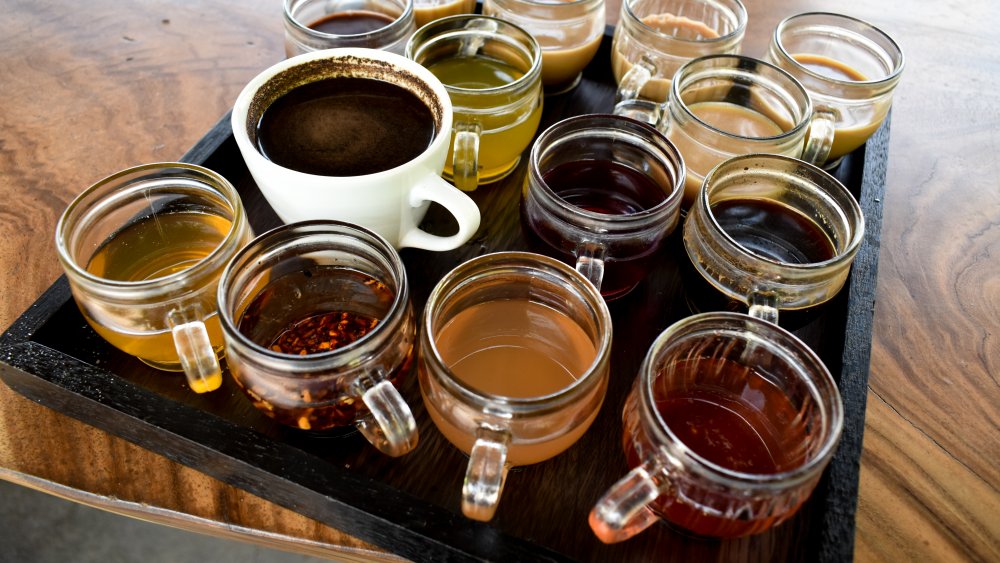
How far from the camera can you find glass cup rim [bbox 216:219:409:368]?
2.03 feet

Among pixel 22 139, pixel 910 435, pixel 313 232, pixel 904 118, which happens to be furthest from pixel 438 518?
pixel 904 118

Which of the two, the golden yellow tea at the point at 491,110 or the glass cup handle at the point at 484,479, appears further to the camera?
the golden yellow tea at the point at 491,110

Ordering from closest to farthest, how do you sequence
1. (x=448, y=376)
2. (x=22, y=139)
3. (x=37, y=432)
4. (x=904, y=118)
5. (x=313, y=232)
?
1. (x=448, y=376)
2. (x=313, y=232)
3. (x=37, y=432)
4. (x=22, y=139)
5. (x=904, y=118)

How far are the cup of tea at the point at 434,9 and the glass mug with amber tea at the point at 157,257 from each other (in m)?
0.45

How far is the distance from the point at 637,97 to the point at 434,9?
1.05 ft

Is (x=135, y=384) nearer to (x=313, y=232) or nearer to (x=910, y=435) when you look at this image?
(x=313, y=232)

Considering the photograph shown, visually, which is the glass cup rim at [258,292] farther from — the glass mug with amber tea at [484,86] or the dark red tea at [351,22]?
the dark red tea at [351,22]

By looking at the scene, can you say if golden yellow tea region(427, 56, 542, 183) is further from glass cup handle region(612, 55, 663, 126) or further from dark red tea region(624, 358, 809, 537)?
dark red tea region(624, 358, 809, 537)

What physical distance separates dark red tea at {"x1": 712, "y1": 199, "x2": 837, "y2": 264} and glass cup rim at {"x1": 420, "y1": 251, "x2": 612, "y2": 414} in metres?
0.22

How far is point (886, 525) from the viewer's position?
2.63 feet

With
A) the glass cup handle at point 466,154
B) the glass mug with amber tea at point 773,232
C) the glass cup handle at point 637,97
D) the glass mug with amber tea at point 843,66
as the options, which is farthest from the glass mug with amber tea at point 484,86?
the glass mug with amber tea at point 843,66

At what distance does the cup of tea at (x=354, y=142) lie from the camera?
2.45 feet

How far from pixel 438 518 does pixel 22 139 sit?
84cm

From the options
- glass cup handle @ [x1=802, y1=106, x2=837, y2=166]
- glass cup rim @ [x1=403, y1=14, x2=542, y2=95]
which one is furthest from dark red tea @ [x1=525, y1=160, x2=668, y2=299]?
glass cup handle @ [x1=802, y1=106, x2=837, y2=166]
